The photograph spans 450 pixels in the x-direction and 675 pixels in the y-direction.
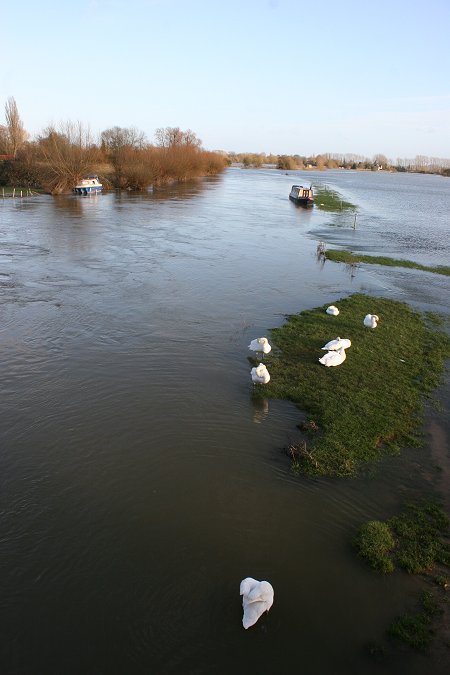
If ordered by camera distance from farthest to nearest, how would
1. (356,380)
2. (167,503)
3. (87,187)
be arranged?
1. (87,187)
2. (356,380)
3. (167,503)

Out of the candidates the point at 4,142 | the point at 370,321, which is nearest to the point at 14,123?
the point at 4,142

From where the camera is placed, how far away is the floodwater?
238 inches

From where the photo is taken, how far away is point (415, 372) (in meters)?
13.0

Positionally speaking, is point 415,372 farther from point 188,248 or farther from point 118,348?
point 188,248

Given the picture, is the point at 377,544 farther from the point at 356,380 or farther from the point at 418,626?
the point at 356,380

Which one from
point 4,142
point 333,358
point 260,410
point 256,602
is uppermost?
point 4,142

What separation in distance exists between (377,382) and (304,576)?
248 inches

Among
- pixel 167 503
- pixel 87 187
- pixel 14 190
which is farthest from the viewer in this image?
pixel 87 187

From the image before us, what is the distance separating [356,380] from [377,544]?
17.5 ft

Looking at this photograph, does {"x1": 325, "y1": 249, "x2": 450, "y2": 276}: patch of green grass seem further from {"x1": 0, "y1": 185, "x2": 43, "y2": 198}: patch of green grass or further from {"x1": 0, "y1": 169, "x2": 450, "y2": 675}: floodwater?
{"x1": 0, "y1": 185, "x2": 43, "y2": 198}: patch of green grass

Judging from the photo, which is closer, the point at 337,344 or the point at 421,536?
the point at 421,536

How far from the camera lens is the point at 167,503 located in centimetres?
824

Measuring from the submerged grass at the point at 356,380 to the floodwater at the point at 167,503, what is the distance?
456 mm

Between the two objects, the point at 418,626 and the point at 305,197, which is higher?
the point at 305,197
